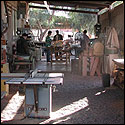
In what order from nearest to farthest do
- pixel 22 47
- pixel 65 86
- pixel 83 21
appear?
pixel 65 86 < pixel 22 47 < pixel 83 21

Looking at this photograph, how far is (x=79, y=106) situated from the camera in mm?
4945

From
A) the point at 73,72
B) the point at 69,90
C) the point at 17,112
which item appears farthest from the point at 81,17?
the point at 17,112

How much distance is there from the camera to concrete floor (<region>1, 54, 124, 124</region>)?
411 cm

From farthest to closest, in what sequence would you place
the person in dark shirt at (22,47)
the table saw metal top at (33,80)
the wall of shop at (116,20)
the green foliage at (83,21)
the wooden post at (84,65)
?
the green foliage at (83,21) < the wall of shop at (116,20) < the person in dark shirt at (22,47) < the wooden post at (84,65) < the table saw metal top at (33,80)

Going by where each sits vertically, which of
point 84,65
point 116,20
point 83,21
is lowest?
point 84,65

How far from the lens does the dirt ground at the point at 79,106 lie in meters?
4.11

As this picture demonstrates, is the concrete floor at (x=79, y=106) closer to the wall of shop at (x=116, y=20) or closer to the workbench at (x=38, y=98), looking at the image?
the workbench at (x=38, y=98)

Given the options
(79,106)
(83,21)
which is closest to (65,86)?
(79,106)

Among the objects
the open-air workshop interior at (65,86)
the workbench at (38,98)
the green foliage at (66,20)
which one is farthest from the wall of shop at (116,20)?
the green foliage at (66,20)

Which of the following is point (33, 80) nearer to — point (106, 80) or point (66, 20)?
point (106, 80)

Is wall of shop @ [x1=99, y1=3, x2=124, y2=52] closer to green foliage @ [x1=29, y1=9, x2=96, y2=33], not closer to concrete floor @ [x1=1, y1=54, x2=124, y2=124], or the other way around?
concrete floor @ [x1=1, y1=54, x2=124, y2=124]

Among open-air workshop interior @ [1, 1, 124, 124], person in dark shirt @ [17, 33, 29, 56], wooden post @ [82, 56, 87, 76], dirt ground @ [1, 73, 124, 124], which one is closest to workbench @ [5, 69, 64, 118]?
open-air workshop interior @ [1, 1, 124, 124]

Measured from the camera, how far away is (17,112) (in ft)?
15.0

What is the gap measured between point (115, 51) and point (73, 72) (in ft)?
5.68
